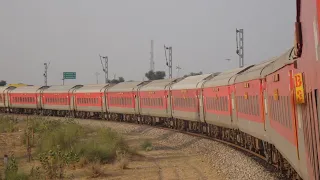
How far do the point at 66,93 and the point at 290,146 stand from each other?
4595 cm

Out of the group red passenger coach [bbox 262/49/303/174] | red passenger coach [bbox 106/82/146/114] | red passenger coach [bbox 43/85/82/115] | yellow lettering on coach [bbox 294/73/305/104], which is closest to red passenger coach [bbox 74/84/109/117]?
red passenger coach [bbox 43/85/82/115]

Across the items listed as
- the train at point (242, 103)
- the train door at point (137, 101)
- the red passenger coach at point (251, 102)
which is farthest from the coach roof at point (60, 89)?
the red passenger coach at point (251, 102)

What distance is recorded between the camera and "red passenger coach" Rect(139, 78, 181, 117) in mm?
34250

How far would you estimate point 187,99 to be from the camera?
30.3 metres

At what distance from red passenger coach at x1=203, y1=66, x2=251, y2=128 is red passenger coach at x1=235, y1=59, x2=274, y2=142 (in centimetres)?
142

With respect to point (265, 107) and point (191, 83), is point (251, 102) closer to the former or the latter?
point (265, 107)

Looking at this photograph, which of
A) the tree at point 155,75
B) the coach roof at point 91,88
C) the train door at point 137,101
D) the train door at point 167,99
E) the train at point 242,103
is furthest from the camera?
the tree at point 155,75

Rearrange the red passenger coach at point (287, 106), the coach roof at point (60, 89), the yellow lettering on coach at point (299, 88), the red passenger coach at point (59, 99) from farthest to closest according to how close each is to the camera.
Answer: the coach roof at point (60, 89), the red passenger coach at point (59, 99), the red passenger coach at point (287, 106), the yellow lettering on coach at point (299, 88)

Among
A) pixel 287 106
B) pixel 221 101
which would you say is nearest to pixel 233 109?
pixel 221 101

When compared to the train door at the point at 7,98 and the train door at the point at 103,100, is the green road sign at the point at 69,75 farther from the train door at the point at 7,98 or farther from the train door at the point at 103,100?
the train door at the point at 103,100

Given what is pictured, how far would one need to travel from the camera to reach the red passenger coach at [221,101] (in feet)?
71.1

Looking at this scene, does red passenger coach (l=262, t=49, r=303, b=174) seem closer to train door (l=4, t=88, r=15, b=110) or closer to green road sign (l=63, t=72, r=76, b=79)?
train door (l=4, t=88, r=15, b=110)

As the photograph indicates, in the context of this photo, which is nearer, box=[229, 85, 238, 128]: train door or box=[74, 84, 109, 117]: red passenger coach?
box=[229, 85, 238, 128]: train door

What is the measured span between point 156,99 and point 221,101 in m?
12.8
